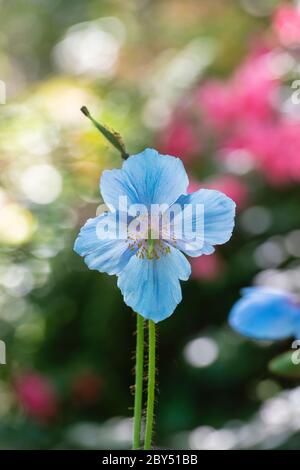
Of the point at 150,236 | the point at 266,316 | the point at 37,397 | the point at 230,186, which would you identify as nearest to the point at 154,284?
the point at 150,236

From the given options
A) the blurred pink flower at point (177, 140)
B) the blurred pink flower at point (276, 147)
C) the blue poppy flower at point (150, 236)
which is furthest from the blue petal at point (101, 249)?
the blurred pink flower at point (177, 140)

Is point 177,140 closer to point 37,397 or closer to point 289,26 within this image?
point 289,26

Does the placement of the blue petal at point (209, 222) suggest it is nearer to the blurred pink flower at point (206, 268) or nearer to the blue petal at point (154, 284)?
the blue petal at point (154, 284)

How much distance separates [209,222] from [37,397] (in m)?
1.27

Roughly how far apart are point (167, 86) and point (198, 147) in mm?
239

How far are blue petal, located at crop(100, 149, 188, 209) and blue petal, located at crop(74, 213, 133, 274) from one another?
2cm

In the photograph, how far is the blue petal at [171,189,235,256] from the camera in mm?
719

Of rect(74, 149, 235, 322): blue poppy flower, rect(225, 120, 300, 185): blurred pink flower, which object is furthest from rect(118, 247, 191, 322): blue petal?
rect(225, 120, 300, 185): blurred pink flower

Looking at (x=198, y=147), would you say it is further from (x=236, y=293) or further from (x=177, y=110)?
(x=236, y=293)

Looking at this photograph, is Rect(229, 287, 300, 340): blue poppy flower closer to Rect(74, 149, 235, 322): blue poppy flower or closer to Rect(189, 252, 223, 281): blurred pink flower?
Rect(74, 149, 235, 322): blue poppy flower

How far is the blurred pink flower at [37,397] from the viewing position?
1905 mm

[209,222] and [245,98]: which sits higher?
[245,98]

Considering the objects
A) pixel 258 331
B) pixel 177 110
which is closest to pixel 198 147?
pixel 177 110

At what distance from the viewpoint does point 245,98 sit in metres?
2.26
